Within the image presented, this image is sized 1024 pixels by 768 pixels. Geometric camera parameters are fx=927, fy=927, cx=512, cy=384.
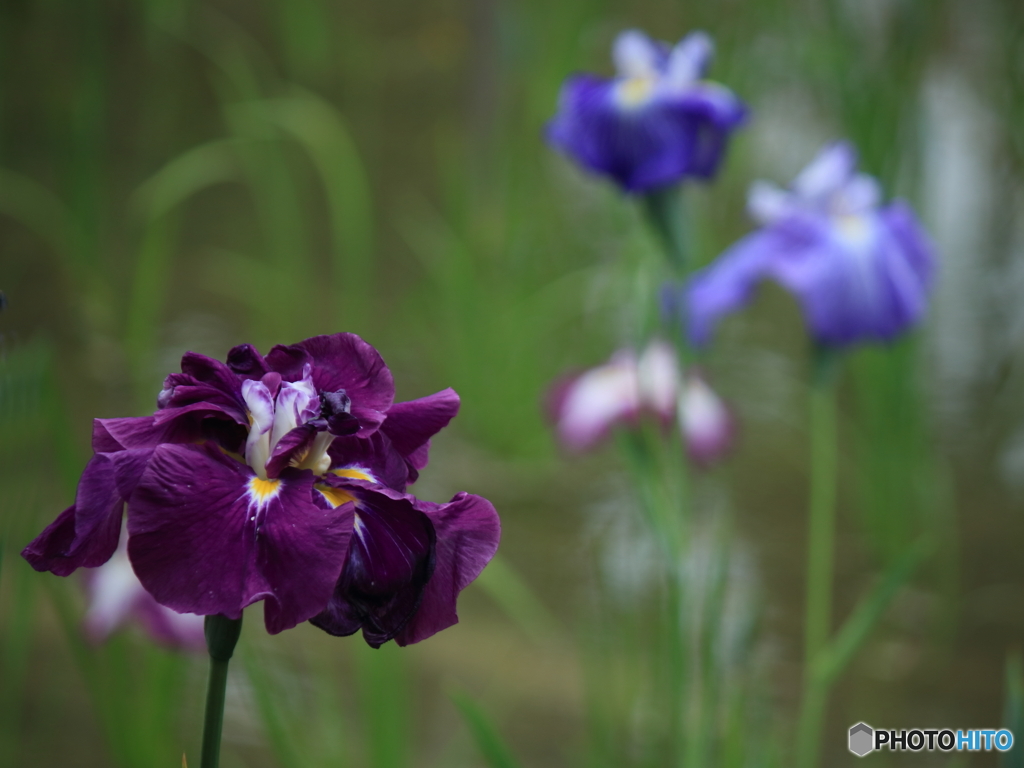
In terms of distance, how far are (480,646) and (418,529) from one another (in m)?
0.82

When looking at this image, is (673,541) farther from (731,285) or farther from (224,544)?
(224,544)

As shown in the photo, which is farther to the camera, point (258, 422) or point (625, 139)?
point (625, 139)

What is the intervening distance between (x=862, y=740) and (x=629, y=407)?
35 centimetres

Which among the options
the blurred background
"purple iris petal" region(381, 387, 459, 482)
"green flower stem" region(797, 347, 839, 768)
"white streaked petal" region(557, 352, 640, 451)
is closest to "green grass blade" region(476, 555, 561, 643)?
the blurred background

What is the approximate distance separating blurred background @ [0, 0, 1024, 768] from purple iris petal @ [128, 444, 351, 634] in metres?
0.22

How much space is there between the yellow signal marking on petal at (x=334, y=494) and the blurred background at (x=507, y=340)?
223 mm

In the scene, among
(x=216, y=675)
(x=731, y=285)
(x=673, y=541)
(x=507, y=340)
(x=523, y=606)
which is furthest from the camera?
(x=507, y=340)

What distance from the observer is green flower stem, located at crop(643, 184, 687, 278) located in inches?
27.1

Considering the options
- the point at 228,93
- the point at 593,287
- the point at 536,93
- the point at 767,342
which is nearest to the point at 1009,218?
the point at 767,342

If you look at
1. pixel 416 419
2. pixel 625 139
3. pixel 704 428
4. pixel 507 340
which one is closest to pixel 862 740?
pixel 704 428

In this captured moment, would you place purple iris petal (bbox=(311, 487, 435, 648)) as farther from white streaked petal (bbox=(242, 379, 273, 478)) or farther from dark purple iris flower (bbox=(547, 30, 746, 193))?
dark purple iris flower (bbox=(547, 30, 746, 193))

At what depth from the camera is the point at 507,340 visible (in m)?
1.46

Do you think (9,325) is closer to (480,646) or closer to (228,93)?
(228,93)

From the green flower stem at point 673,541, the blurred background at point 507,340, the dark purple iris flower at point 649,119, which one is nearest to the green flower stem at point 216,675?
the blurred background at point 507,340
